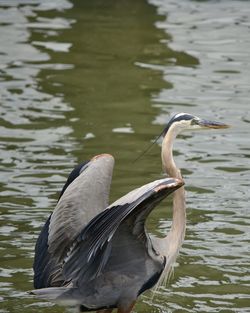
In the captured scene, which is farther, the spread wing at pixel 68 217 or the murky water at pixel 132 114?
the murky water at pixel 132 114

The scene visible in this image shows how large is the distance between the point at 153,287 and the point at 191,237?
151cm

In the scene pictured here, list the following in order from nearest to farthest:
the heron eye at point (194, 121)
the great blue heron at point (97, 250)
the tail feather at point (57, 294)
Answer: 1. the tail feather at point (57, 294)
2. the great blue heron at point (97, 250)
3. the heron eye at point (194, 121)

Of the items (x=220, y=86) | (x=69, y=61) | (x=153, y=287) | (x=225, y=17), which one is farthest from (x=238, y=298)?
(x=225, y=17)

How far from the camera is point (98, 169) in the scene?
25.8 feet

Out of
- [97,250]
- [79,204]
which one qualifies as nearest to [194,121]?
[79,204]

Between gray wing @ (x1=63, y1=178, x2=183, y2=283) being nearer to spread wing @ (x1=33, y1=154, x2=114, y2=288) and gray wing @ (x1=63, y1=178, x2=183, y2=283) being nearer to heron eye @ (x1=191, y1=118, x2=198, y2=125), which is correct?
spread wing @ (x1=33, y1=154, x2=114, y2=288)

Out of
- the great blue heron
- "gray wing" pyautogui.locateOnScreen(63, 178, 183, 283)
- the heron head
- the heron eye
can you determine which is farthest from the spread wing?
the heron eye

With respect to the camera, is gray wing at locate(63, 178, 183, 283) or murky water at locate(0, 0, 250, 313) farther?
murky water at locate(0, 0, 250, 313)

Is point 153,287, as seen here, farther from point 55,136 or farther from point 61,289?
point 55,136

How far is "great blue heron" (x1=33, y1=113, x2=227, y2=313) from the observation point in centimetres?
727

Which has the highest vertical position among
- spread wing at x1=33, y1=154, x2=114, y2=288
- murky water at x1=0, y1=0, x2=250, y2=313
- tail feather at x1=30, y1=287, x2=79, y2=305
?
spread wing at x1=33, y1=154, x2=114, y2=288

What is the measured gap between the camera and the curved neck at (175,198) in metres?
7.72

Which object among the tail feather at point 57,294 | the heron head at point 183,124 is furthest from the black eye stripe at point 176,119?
the tail feather at point 57,294

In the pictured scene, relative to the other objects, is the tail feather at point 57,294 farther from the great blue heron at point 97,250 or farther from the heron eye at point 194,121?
the heron eye at point 194,121
